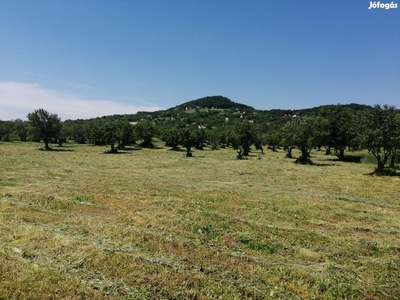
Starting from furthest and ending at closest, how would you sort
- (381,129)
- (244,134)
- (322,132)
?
(244,134) < (322,132) < (381,129)

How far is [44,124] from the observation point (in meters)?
73.1

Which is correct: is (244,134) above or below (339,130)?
below

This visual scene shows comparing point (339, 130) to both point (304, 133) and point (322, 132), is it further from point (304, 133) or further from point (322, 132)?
point (304, 133)

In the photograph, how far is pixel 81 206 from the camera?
16203 mm

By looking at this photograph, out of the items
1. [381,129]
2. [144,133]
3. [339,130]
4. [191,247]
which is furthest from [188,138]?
[191,247]

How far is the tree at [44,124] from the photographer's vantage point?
71688mm

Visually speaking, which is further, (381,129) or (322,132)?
(322,132)

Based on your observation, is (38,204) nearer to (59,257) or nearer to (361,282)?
(59,257)

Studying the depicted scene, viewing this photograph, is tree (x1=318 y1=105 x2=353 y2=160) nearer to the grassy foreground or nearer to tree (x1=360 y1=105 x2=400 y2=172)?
tree (x1=360 y1=105 x2=400 y2=172)

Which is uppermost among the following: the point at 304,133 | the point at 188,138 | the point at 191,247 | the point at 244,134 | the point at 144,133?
the point at 144,133

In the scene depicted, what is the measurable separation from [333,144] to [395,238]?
177ft

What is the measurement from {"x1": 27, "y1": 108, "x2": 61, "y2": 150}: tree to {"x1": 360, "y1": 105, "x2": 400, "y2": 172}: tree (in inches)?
3129

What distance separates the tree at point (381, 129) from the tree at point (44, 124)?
7948cm

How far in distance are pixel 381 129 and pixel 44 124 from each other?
83.3 meters
